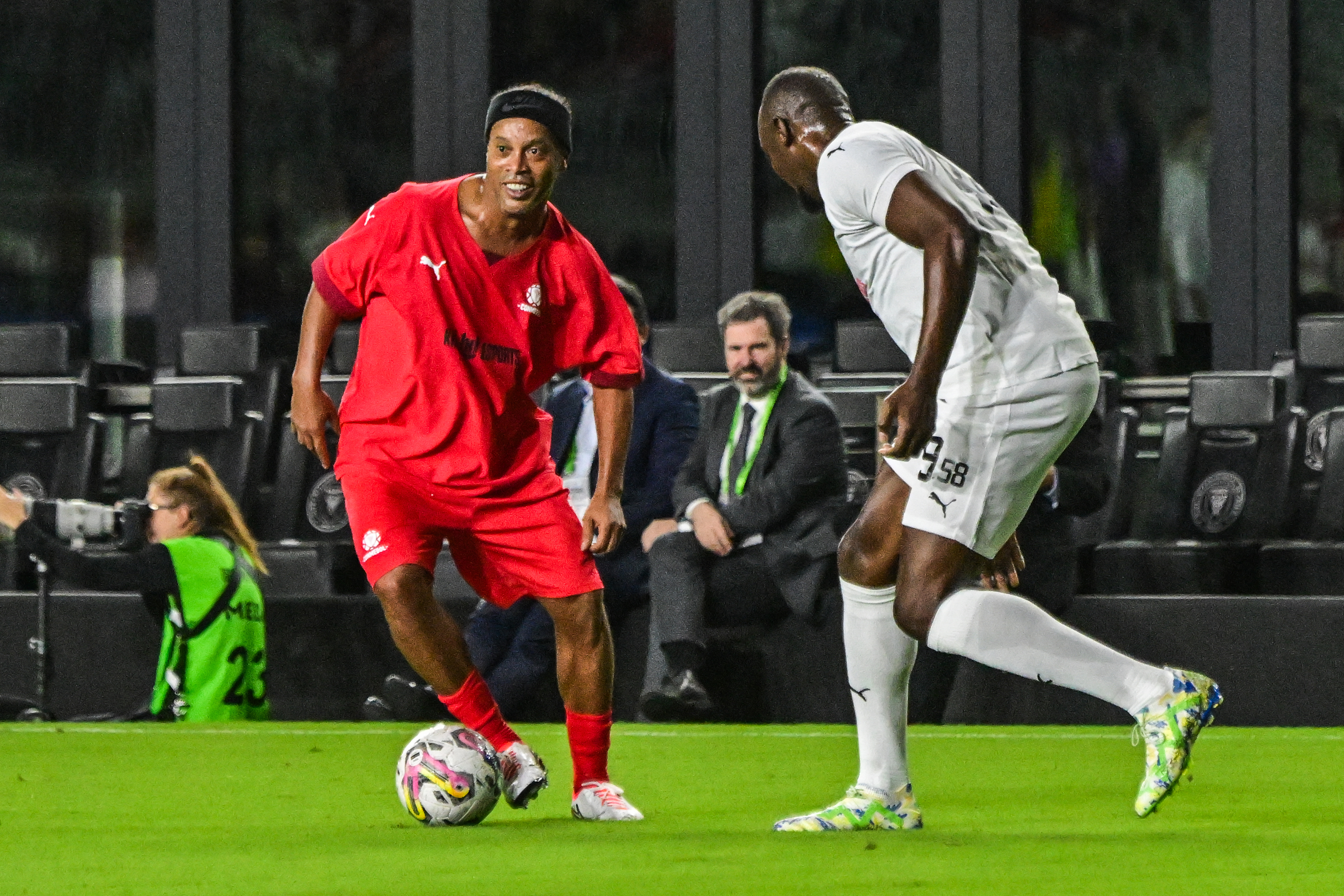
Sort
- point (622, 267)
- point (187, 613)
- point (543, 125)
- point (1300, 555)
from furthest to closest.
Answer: point (622, 267), point (1300, 555), point (187, 613), point (543, 125)

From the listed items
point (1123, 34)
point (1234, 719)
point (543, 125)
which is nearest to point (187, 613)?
point (543, 125)

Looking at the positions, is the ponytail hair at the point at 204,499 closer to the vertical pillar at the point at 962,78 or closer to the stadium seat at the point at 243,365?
the stadium seat at the point at 243,365

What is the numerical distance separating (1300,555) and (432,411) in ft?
13.6

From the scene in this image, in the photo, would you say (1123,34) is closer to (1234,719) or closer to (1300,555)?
(1300,555)

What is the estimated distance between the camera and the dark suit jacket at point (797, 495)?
6.02m

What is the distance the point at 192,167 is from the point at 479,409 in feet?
23.1

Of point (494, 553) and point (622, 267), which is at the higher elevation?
point (622, 267)

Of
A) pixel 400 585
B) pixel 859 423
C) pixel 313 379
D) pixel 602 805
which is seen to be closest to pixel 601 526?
pixel 400 585

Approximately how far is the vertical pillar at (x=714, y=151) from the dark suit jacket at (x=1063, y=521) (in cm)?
393

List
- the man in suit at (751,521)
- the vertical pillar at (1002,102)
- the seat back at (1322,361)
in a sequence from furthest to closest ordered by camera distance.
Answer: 1. the vertical pillar at (1002,102)
2. the seat back at (1322,361)
3. the man in suit at (751,521)

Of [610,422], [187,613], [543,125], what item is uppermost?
[543,125]

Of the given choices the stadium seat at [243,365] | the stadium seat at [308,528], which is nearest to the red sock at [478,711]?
the stadium seat at [308,528]

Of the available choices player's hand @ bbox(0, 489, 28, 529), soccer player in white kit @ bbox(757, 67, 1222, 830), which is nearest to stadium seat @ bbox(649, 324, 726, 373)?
player's hand @ bbox(0, 489, 28, 529)

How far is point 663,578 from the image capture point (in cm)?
604
